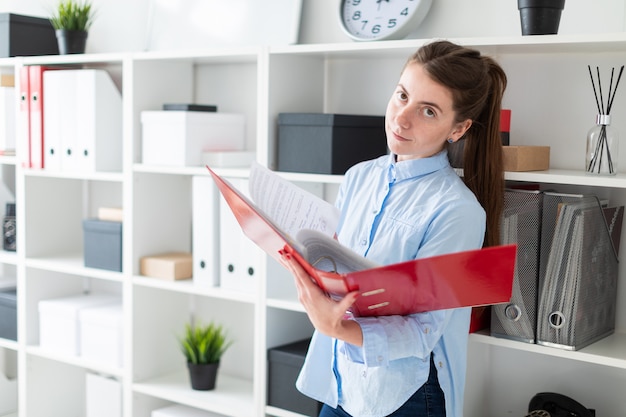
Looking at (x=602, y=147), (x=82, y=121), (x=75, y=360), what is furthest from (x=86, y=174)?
(x=602, y=147)

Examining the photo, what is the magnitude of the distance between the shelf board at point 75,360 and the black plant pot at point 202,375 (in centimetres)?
26

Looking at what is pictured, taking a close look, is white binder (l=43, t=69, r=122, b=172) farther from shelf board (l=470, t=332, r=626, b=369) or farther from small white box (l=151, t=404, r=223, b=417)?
shelf board (l=470, t=332, r=626, b=369)

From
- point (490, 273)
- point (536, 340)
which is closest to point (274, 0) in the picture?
point (536, 340)

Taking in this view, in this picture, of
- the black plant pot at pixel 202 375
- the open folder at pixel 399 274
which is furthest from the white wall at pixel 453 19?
the black plant pot at pixel 202 375

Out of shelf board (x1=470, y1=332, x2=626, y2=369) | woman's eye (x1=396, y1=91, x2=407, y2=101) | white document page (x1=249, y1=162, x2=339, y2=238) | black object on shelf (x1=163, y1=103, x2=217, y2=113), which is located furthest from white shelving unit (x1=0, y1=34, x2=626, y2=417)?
white document page (x1=249, y1=162, x2=339, y2=238)

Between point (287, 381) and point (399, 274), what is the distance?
1.11 m

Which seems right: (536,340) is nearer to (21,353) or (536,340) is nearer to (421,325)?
(421,325)

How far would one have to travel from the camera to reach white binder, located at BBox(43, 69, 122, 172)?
284 centimetres

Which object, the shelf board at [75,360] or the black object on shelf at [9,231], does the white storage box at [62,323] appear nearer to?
the shelf board at [75,360]

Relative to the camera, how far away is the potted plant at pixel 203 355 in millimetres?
2715

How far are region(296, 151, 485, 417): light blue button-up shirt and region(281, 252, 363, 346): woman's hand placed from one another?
26mm

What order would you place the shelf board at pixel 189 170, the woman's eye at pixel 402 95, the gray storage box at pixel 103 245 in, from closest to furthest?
the woman's eye at pixel 402 95 < the shelf board at pixel 189 170 < the gray storage box at pixel 103 245

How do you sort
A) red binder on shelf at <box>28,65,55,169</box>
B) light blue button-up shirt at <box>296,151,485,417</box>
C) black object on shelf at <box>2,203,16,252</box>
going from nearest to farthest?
light blue button-up shirt at <box>296,151,485,417</box>
red binder on shelf at <box>28,65,55,169</box>
black object on shelf at <box>2,203,16,252</box>

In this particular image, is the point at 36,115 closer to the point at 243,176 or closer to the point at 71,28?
the point at 71,28
